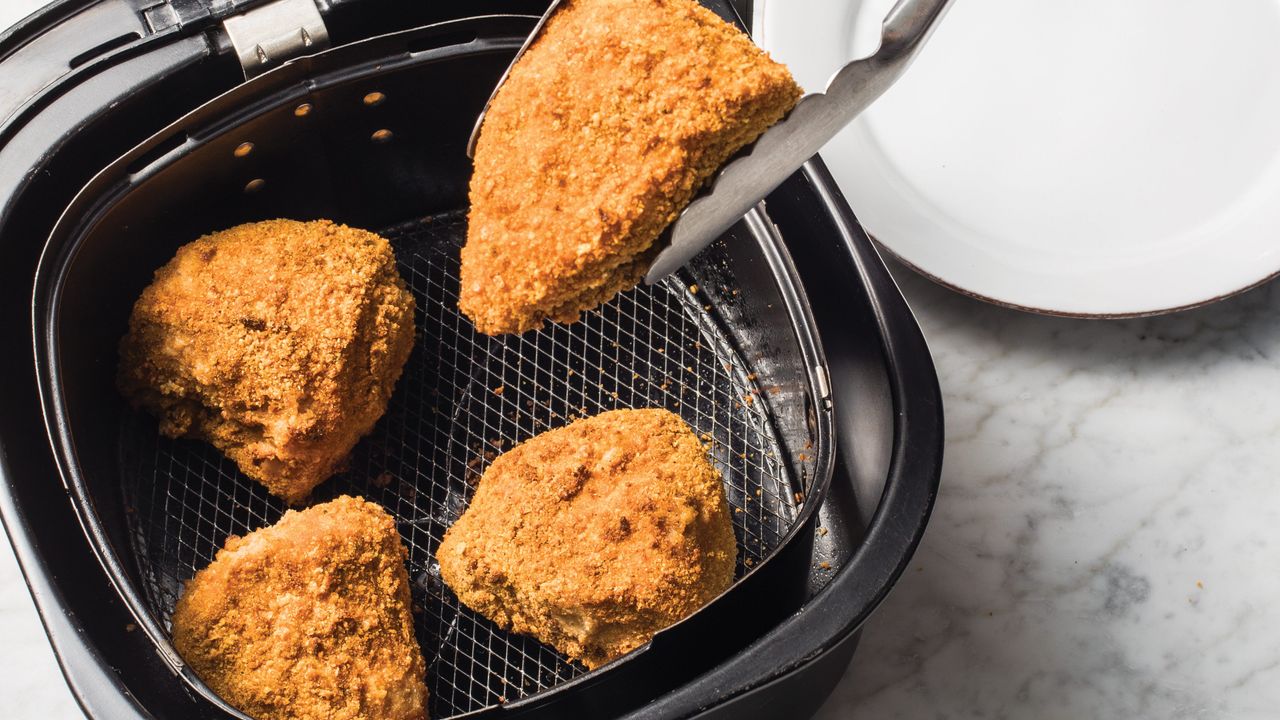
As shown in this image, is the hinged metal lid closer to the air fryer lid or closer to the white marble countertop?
the air fryer lid

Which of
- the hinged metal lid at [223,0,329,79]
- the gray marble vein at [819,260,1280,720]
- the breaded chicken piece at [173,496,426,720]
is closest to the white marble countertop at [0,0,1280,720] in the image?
the gray marble vein at [819,260,1280,720]

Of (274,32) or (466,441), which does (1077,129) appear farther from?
(274,32)

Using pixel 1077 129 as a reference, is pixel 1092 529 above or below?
below

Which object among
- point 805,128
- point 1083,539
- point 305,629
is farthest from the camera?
point 1083,539

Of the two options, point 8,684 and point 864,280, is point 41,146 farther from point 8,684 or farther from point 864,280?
point 864,280

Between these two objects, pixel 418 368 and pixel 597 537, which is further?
pixel 418 368

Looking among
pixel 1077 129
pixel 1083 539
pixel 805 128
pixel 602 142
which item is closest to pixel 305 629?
pixel 602 142

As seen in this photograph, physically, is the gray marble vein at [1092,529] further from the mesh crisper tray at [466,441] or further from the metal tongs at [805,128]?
the metal tongs at [805,128]
